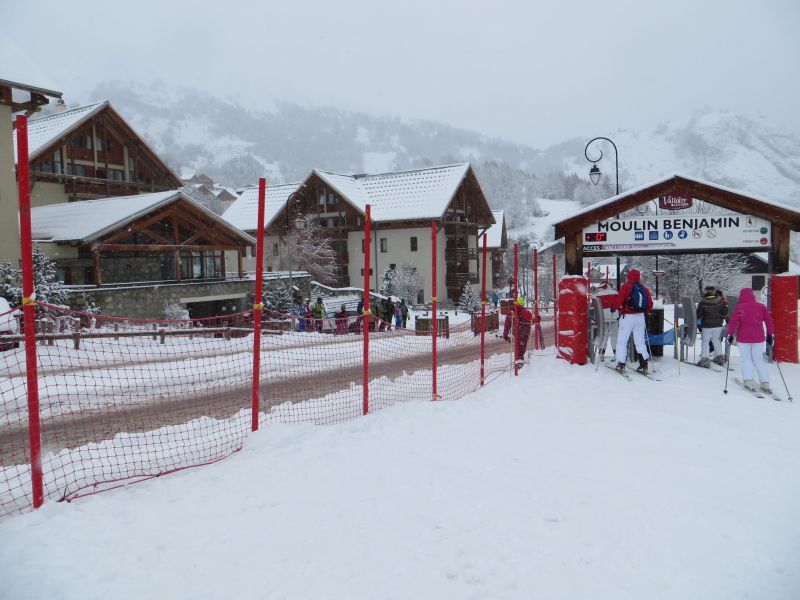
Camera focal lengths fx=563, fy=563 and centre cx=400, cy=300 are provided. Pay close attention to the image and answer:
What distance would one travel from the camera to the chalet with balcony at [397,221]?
41.9 metres

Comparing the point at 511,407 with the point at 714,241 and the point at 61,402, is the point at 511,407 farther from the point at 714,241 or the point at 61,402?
the point at 61,402

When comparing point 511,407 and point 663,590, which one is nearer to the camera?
point 663,590

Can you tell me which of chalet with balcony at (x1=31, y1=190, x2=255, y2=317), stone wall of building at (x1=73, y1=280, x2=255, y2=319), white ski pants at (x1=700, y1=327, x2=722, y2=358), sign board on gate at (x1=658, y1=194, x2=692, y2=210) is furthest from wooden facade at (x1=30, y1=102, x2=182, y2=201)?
white ski pants at (x1=700, y1=327, x2=722, y2=358)

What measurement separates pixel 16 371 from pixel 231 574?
11.5 meters

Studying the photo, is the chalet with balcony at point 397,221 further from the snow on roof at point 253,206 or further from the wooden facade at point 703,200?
the wooden facade at point 703,200

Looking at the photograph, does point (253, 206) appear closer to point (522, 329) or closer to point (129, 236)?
point (129, 236)

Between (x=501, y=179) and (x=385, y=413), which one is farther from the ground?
(x=501, y=179)

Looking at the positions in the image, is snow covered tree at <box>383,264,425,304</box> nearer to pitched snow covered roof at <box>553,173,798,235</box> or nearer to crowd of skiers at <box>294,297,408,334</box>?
crowd of skiers at <box>294,297,408,334</box>

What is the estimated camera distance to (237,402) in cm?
1070

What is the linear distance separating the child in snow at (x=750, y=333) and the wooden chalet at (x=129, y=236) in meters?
20.6

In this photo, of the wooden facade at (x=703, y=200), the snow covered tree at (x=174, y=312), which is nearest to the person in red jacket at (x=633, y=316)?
the wooden facade at (x=703, y=200)

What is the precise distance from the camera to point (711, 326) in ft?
35.2

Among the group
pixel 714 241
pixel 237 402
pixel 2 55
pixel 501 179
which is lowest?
pixel 237 402

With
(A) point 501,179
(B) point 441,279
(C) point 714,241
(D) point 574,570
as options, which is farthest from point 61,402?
(A) point 501,179
